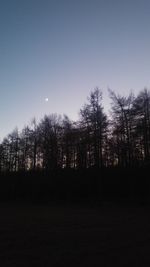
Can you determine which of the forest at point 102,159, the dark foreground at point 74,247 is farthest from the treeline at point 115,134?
the dark foreground at point 74,247

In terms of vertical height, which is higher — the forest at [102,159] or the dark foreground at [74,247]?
the forest at [102,159]

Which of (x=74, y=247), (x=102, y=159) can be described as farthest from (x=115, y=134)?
(x=74, y=247)

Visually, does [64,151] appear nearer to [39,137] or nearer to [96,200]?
[39,137]

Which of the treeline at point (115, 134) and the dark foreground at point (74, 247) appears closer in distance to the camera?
the dark foreground at point (74, 247)

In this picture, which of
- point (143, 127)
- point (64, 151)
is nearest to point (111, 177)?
point (143, 127)

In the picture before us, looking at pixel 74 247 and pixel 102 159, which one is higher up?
pixel 102 159

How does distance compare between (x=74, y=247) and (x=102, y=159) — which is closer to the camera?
(x=74, y=247)

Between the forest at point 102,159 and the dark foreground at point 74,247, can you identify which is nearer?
the dark foreground at point 74,247

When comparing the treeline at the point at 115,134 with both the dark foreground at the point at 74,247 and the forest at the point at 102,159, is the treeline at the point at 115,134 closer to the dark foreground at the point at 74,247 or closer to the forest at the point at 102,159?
the forest at the point at 102,159

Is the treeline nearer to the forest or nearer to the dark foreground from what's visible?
the forest

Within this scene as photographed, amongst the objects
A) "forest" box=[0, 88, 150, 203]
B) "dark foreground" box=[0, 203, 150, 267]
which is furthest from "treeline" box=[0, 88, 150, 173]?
"dark foreground" box=[0, 203, 150, 267]

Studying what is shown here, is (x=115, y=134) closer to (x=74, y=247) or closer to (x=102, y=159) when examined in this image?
(x=102, y=159)

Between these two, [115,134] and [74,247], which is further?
[115,134]

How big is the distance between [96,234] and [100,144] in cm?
2066
